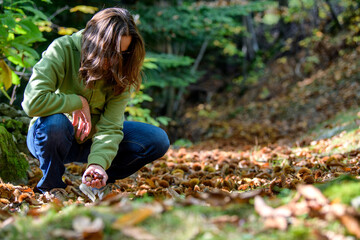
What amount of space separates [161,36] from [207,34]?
118 cm

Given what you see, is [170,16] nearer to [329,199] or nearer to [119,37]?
[119,37]

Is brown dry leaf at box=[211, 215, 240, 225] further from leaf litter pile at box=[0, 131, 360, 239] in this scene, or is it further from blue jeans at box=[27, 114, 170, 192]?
Answer: blue jeans at box=[27, 114, 170, 192]

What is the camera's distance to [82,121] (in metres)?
2.29

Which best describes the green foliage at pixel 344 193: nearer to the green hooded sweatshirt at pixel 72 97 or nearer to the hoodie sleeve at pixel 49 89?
the green hooded sweatshirt at pixel 72 97

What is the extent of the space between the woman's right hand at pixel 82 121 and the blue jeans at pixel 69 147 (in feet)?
0.17

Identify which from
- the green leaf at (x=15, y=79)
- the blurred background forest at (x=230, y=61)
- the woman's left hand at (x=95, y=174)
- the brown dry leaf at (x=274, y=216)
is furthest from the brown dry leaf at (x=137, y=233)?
the green leaf at (x=15, y=79)

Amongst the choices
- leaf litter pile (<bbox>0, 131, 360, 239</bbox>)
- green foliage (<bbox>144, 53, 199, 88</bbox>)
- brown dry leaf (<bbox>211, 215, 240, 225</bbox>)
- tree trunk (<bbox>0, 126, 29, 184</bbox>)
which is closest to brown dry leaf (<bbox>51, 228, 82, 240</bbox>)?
leaf litter pile (<bbox>0, 131, 360, 239</bbox>)

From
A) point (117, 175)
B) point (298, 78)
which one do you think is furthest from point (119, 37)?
point (298, 78)

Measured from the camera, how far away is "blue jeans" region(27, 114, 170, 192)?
2135 mm

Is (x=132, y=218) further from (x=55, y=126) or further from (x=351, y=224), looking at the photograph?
(x=55, y=126)

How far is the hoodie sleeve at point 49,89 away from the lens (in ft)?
6.69

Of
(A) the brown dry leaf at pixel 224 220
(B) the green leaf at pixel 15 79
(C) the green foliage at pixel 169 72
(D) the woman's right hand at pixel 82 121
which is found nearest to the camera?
(A) the brown dry leaf at pixel 224 220

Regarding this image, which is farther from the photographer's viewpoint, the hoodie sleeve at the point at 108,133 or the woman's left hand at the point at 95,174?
the hoodie sleeve at the point at 108,133

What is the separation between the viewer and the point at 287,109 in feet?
27.2
